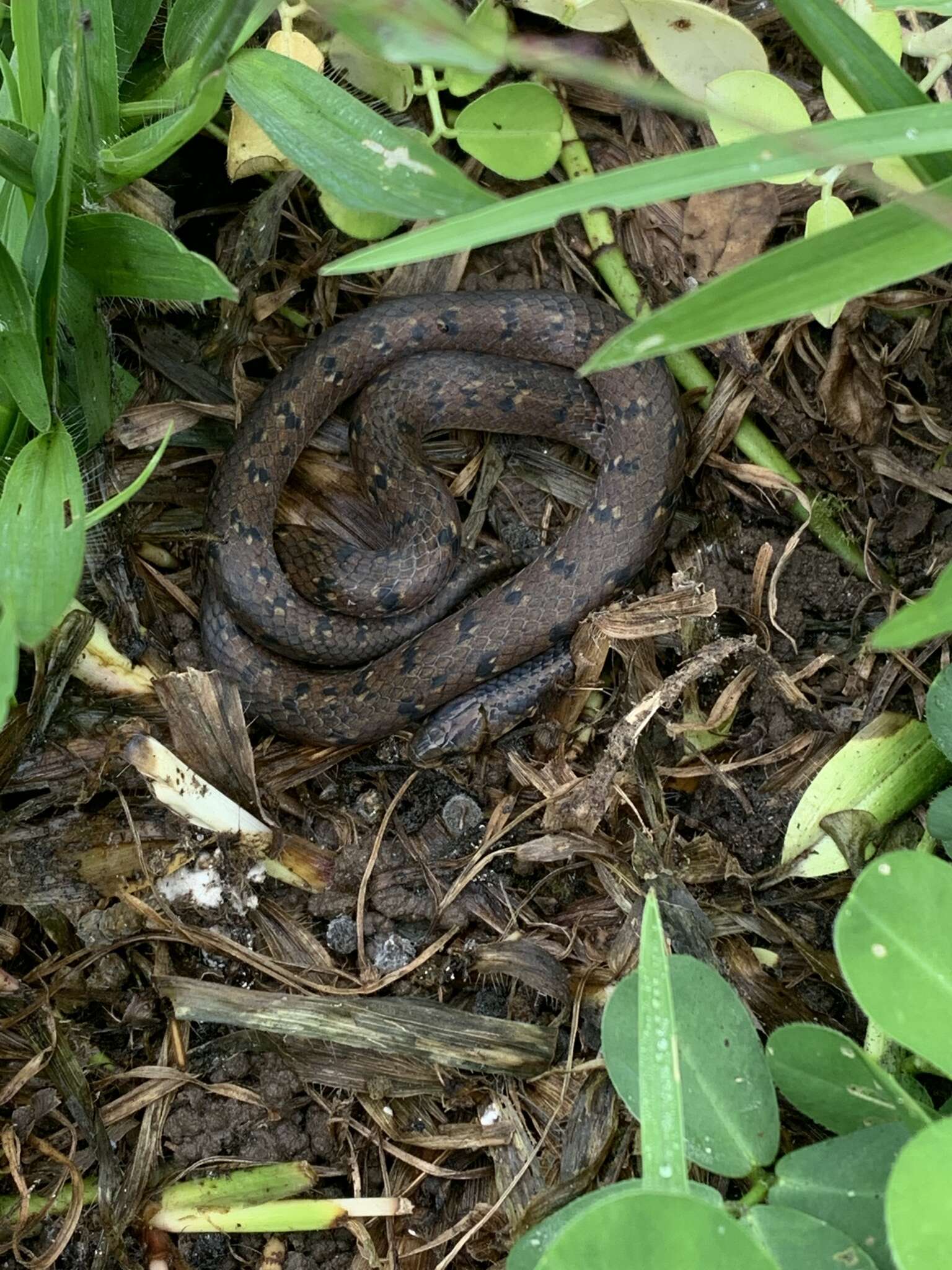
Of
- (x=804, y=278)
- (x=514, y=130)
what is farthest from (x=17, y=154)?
(x=804, y=278)

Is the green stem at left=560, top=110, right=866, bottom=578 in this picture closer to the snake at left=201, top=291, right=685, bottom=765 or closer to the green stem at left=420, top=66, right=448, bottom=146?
the snake at left=201, top=291, right=685, bottom=765

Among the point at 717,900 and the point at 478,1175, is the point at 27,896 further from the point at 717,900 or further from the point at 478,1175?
the point at 717,900

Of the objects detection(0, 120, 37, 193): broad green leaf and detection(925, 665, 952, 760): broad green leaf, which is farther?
detection(925, 665, 952, 760): broad green leaf

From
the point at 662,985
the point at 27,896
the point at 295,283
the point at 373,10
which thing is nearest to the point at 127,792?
→ the point at 27,896

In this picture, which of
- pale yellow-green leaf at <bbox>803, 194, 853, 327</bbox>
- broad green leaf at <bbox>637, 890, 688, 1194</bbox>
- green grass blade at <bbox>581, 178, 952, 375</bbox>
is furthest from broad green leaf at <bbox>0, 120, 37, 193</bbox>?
broad green leaf at <bbox>637, 890, 688, 1194</bbox>

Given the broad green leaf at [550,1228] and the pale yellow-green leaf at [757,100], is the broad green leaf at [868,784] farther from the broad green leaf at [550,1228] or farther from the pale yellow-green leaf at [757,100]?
the pale yellow-green leaf at [757,100]

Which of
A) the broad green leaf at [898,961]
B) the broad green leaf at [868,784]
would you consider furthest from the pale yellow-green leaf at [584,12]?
the broad green leaf at [898,961]
